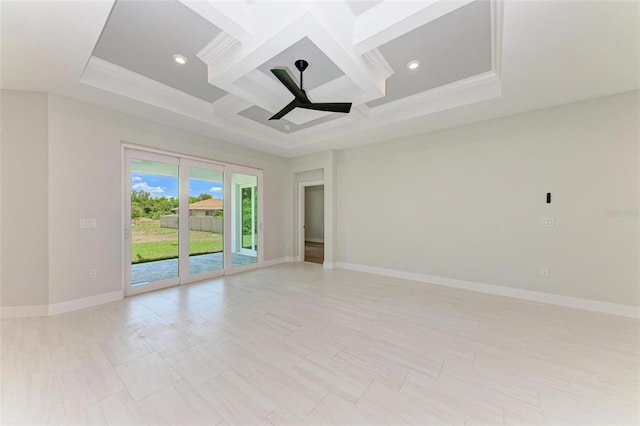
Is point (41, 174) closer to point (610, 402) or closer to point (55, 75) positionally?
point (55, 75)

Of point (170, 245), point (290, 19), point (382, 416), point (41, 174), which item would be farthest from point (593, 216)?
point (41, 174)

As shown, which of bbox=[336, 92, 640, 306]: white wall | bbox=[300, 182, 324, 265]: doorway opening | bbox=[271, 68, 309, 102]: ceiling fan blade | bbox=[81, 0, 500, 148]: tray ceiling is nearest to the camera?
bbox=[81, 0, 500, 148]: tray ceiling

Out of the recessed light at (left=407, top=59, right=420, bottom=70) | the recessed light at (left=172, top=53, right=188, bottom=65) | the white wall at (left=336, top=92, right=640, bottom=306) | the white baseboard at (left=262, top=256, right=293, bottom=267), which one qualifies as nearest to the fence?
the white baseboard at (left=262, top=256, right=293, bottom=267)

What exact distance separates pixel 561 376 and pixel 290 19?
373 cm

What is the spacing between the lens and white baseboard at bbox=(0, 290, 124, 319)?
116 inches

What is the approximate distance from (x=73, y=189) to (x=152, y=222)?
41.6 inches

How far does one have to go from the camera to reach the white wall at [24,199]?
9.64 feet

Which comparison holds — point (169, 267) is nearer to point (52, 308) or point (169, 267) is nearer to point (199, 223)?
point (199, 223)

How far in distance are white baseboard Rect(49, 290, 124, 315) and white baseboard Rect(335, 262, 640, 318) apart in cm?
466

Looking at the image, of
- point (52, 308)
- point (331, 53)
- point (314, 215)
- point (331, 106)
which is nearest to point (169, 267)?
point (52, 308)

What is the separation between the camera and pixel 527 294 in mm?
3602

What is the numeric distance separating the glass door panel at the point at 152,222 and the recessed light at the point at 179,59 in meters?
1.83

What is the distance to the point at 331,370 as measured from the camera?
1.98m

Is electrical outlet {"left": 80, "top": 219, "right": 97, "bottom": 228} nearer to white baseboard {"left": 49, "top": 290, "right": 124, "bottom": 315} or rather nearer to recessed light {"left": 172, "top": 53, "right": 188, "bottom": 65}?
white baseboard {"left": 49, "top": 290, "right": 124, "bottom": 315}
